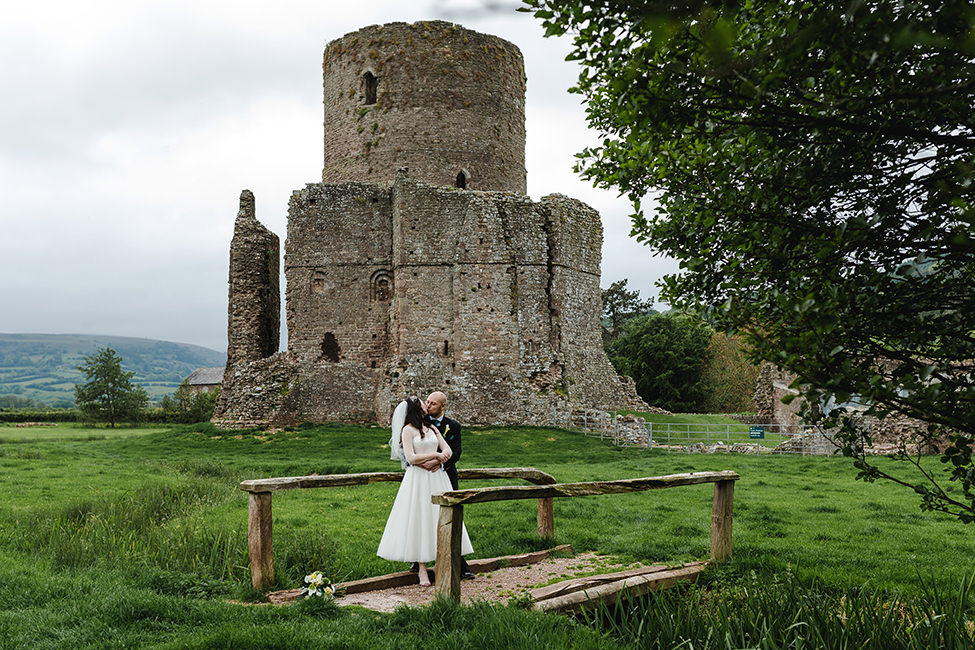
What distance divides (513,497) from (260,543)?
2.36 m

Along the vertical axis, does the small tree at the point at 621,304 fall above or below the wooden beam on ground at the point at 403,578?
above

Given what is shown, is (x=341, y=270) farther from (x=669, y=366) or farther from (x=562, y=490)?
(x=669, y=366)

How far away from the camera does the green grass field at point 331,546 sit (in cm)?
553

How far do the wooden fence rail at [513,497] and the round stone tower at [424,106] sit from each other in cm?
2356

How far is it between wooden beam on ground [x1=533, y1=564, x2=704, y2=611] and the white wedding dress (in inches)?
49.0

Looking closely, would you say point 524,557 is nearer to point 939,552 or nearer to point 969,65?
point 939,552

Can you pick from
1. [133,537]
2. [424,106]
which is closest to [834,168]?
[133,537]

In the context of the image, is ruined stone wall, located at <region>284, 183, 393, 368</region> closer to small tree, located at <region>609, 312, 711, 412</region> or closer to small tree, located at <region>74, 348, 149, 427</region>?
small tree, located at <region>609, 312, 711, 412</region>

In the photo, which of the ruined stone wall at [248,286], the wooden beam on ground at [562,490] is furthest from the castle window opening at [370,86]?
the wooden beam on ground at [562,490]

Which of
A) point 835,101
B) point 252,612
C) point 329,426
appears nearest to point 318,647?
point 252,612

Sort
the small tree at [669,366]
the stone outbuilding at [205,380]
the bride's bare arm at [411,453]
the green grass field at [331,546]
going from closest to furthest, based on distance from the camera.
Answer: the green grass field at [331,546] < the bride's bare arm at [411,453] < the small tree at [669,366] < the stone outbuilding at [205,380]

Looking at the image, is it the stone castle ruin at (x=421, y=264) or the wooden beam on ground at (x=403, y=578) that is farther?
the stone castle ruin at (x=421, y=264)

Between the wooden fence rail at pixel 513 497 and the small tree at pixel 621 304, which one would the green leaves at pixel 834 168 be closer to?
the wooden fence rail at pixel 513 497

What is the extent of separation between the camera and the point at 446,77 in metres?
29.9
